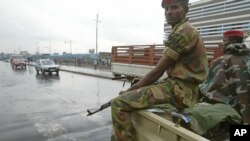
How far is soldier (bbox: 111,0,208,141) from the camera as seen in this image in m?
3.01

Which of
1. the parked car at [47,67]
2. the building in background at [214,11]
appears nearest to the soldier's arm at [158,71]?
the building in background at [214,11]

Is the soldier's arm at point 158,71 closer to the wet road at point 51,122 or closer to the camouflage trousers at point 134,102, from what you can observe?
the camouflage trousers at point 134,102

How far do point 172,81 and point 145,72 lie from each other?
736 cm

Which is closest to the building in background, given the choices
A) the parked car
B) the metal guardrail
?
the metal guardrail

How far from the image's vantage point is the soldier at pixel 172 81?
118 inches

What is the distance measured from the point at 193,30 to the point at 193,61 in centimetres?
27

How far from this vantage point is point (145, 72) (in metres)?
10.5

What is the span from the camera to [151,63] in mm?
10188

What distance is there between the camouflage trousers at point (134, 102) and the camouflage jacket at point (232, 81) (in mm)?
860

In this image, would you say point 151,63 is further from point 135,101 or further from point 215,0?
point 215,0

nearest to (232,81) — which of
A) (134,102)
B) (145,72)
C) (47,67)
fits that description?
(134,102)

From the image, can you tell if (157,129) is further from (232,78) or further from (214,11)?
(214,11)

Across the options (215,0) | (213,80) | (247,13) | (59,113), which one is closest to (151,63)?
(59,113)

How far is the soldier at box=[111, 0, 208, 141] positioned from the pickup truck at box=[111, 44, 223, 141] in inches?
4.6
